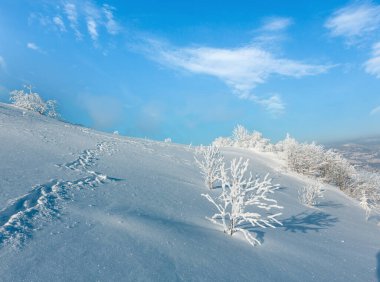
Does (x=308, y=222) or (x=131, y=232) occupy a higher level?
(x=308, y=222)

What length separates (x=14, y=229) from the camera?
327 cm

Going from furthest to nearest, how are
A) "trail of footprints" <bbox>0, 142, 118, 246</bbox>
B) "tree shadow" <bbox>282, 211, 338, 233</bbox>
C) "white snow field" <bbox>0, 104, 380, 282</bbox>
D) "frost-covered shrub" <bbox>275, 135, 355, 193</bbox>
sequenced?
"frost-covered shrub" <bbox>275, 135, 355, 193</bbox>
"tree shadow" <bbox>282, 211, 338, 233</bbox>
"trail of footprints" <bbox>0, 142, 118, 246</bbox>
"white snow field" <bbox>0, 104, 380, 282</bbox>

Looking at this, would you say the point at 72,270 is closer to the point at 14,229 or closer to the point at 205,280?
the point at 14,229

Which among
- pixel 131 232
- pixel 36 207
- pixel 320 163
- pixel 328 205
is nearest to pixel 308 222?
pixel 328 205

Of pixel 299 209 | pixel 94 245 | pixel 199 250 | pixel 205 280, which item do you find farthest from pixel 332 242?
pixel 94 245

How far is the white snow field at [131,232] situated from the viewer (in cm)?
303

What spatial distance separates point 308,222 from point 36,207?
574cm

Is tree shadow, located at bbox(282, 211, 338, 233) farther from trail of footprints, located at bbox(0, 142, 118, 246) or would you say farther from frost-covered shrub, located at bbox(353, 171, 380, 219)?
frost-covered shrub, located at bbox(353, 171, 380, 219)

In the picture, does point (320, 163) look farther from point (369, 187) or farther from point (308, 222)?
point (308, 222)

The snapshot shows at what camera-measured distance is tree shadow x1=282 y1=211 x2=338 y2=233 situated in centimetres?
634

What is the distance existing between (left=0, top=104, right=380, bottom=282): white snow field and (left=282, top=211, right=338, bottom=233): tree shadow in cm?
4

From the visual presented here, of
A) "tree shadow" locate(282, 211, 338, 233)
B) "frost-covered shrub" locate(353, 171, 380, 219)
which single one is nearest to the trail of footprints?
"tree shadow" locate(282, 211, 338, 233)

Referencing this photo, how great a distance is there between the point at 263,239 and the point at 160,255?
2188mm

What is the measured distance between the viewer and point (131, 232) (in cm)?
385
